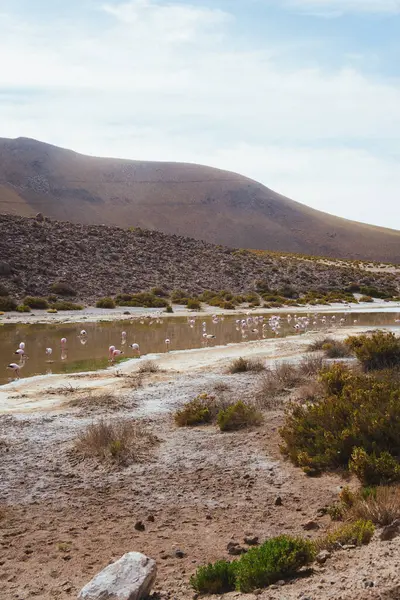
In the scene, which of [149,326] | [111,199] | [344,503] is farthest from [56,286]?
[111,199]

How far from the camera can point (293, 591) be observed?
4.45 metres

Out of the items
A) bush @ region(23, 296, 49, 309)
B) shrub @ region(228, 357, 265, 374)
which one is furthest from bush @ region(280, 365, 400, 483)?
bush @ region(23, 296, 49, 309)

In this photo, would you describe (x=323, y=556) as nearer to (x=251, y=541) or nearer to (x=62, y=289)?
(x=251, y=541)

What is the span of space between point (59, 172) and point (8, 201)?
69.5ft

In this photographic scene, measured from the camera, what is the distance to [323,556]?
4.99m

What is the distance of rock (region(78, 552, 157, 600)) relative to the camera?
4582 millimetres

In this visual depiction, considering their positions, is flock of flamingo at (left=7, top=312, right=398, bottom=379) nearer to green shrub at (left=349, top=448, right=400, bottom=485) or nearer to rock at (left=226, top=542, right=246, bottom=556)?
green shrub at (left=349, top=448, right=400, bottom=485)

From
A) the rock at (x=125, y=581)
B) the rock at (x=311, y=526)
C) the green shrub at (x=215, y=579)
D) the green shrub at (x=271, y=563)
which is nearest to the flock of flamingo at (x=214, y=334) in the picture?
the rock at (x=311, y=526)

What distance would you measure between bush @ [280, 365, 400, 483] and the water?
28.8 ft

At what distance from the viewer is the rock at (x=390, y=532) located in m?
5.04

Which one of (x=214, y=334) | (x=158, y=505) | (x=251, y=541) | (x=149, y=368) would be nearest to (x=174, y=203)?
(x=214, y=334)

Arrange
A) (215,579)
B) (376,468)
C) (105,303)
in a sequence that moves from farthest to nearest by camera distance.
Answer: (105,303), (376,468), (215,579)

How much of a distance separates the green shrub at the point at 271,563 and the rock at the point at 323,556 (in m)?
0.05

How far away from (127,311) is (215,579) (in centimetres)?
3016
